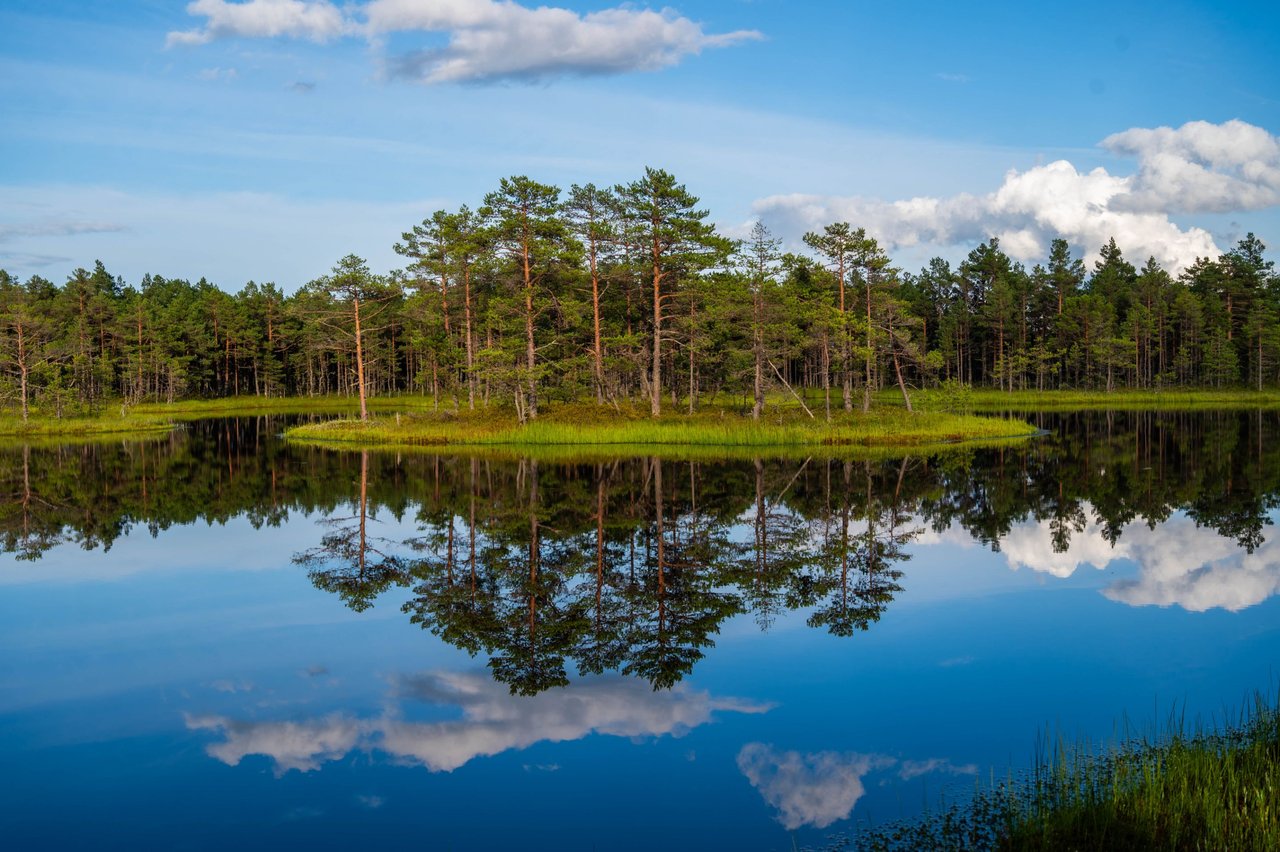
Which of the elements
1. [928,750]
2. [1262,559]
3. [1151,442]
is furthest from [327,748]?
[1151,442]

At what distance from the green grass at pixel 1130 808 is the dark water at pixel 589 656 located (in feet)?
1.72

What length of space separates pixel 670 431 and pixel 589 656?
33592 mm

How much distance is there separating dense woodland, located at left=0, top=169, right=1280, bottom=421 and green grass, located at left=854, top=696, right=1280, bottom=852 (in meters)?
40.5

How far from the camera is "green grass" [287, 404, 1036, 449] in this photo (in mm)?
45625

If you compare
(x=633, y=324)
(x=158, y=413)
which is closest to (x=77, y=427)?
(x=158, y=413)

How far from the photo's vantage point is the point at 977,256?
116312 millimetres

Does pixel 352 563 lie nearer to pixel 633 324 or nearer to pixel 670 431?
pixel 670 431

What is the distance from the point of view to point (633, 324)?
59.1m

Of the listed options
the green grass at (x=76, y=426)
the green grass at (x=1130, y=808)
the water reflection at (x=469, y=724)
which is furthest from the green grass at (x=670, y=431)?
the green grass at (x=1130, y=808)

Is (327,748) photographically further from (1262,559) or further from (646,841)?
(1262,559)

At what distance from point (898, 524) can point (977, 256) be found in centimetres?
10428

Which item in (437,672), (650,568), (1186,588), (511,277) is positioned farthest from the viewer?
(511,277)

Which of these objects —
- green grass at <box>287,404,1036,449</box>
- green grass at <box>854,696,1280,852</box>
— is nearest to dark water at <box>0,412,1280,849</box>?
green grass at <box>854,696,1280,852</box>

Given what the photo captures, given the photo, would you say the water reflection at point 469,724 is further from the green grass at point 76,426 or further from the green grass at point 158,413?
the green grass at point 158,413
